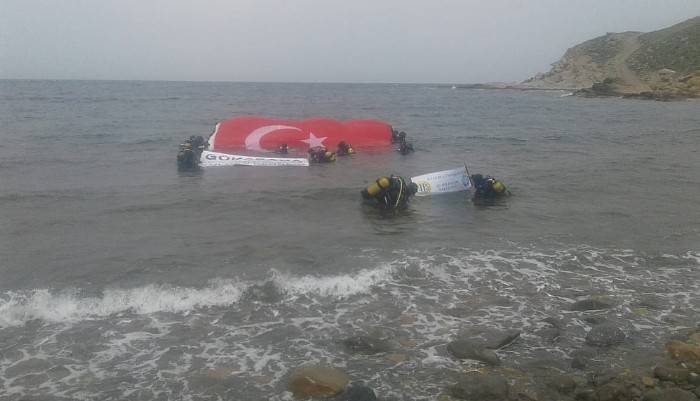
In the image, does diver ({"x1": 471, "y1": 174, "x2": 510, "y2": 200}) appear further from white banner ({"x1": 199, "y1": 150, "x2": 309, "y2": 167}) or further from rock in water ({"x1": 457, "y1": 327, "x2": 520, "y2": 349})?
rock in water ({"x1": 457, "y1": 327, "x2": 520, "y2": 349})

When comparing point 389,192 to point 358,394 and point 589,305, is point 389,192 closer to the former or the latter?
point 589,305

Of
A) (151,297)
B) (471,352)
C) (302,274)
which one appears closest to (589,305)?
(471,352)

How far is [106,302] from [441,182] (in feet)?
34.0

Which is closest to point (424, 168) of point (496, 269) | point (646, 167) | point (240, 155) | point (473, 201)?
point (473, 201)

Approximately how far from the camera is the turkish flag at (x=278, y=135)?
22.0m

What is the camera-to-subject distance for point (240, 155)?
2002cm

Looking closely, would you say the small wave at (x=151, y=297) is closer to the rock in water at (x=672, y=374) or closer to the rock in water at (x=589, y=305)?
the rock in water at (x=589, y=305)

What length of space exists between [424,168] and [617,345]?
46.2 feet

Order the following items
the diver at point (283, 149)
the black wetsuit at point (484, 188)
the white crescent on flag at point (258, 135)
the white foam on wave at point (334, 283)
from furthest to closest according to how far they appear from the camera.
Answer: the white crescent on flag at point (258, 135), the diver at point (283, 149), the black wetsuit at point (484, 188), the white foam on wave at point (334, 283)

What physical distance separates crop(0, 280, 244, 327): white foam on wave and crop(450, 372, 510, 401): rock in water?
154 inches

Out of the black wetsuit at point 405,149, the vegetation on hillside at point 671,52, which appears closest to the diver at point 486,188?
the black wetsuit at point 405,149

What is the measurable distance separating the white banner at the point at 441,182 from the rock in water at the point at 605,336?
8765 mm

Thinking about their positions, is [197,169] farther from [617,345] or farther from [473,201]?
[617,345]

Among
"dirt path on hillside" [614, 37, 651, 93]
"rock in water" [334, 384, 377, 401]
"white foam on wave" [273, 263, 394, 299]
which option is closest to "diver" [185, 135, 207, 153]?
"white foam on wave" [273, 263, 394, 299]
